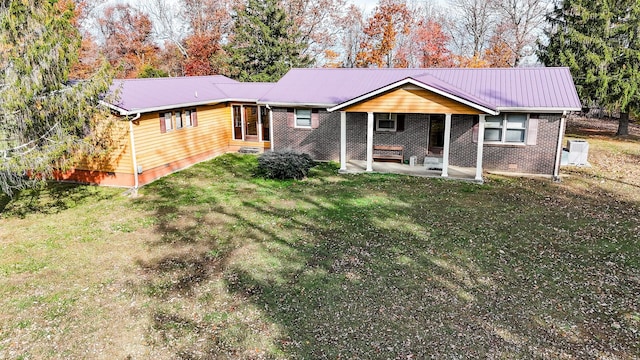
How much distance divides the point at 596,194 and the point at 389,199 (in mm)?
6951

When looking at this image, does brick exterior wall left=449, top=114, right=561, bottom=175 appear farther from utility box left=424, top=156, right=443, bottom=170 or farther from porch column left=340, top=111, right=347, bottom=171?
porch column left=340, top=111, right=347, bottom=171

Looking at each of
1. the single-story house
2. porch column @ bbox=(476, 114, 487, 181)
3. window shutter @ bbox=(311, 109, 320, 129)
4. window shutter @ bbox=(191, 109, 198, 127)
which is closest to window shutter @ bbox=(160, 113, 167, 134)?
the single-story house

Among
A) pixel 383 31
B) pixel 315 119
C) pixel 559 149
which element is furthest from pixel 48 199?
pixel 383 31

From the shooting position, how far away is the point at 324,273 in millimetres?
8898

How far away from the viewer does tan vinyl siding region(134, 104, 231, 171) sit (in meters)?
15.8

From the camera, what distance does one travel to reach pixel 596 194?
47.0 ft

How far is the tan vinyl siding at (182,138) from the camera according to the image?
15828 mm

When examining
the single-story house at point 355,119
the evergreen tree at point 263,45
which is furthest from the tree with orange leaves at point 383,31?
the single-story house at point 355,119

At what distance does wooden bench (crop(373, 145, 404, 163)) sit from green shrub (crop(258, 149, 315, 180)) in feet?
12.0

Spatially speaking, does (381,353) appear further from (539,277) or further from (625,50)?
(625,50)

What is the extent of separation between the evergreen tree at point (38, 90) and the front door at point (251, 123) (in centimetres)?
1088

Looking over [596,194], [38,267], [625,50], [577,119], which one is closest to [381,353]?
[38,267]

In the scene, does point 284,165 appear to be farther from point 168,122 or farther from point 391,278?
point 391,278

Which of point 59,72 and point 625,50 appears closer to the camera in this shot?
point 59,72
